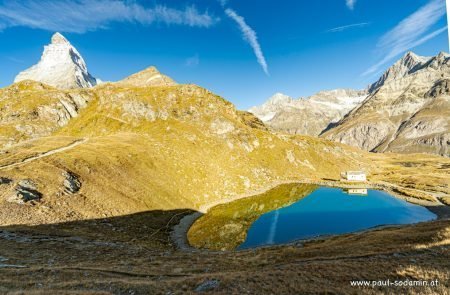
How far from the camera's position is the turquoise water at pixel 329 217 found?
79.8m

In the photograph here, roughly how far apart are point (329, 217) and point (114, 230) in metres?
72.9

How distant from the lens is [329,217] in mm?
97688

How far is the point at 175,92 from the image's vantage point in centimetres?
19775

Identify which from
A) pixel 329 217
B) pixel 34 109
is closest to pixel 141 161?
pixel 329 217

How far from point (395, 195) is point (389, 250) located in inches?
4422

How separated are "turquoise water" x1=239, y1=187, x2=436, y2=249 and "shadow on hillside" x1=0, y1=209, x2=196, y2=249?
2376 cm

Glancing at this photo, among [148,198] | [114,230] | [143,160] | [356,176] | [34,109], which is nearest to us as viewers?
[114,230]

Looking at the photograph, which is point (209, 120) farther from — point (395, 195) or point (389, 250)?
point (389, 250)

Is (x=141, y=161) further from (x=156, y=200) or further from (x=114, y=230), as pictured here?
(x=114, y=230)

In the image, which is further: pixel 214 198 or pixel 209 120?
pixel 209 120

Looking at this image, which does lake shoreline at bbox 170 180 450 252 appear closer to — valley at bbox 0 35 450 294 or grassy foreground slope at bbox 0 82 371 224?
valley at bbox 0 35 450 294

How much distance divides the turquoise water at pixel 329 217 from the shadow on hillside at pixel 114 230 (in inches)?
936

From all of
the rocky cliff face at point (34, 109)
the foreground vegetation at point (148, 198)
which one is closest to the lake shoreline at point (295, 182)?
the foreground vegetation at point (148, 198)

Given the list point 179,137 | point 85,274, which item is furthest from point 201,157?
point 85,274
